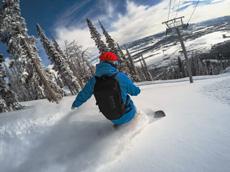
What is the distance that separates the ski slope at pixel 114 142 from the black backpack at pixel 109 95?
1.70ft

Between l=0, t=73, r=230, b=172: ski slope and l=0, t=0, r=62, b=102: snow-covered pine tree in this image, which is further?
l=0, t=0, r=62, b=102: snow-covered pine tree

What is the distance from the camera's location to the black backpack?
367cm

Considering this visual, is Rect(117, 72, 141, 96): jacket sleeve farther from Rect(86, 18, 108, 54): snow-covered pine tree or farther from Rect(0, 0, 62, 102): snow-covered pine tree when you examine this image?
Rect(86, 18, 108, 54): snow-covered pine tree

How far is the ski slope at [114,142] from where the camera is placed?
292cm

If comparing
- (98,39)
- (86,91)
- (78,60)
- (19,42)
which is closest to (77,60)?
(78,60)

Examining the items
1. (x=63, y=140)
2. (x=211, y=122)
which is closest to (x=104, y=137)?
(x=63, y=140)

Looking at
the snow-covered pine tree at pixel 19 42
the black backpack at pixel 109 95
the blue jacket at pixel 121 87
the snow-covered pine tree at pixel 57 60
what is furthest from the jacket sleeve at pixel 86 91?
the snow-covered pine tree at pixel 57 60

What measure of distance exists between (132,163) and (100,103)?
1.23 metres

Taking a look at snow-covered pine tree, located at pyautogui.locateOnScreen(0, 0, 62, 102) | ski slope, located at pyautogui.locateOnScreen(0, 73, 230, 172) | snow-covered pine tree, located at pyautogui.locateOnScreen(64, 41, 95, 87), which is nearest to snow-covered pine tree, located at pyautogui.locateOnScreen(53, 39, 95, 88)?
snow-covered pine tree, located at pyautogui.locateOnScreen(64, 41, 95, 87)

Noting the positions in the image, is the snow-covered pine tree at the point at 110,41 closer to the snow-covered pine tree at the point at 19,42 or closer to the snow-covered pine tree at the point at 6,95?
the snow-covered pine tree at the point at 19,42

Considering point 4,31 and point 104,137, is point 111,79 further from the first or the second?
point 4,31

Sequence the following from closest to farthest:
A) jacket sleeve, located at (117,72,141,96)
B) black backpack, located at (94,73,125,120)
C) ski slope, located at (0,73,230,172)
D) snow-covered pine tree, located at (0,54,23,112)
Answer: ski slope, located at (0,73,230,172)
black backpack, located at (94,73,125,120)
jacket sleeve, located at (117,72,141,96)
snow-covered pine tree, located at (0,54,23,112)

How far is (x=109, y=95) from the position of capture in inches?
145

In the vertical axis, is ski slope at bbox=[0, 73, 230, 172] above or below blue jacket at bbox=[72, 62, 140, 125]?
below
